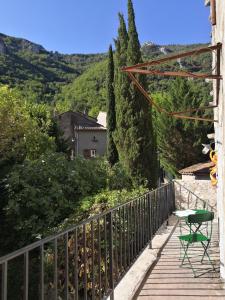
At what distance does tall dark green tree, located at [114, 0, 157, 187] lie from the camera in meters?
17.0

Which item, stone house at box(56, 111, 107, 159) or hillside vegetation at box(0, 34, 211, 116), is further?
hillside vegetation at box(0, 34, 211, 116)

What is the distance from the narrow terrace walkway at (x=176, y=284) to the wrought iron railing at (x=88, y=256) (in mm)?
315

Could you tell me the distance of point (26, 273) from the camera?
187cm

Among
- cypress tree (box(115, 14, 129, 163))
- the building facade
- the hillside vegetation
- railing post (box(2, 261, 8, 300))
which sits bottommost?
railing post (box(2, 261, 8, 300))

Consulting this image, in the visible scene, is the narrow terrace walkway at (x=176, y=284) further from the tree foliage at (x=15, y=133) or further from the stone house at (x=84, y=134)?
the stone house at (x=84, y=134)

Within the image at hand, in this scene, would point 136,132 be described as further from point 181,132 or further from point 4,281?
point 4,281

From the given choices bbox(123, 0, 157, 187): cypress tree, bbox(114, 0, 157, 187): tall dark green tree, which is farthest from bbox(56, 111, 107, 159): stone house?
bbox(123, 0, 157, 187): cypress tree

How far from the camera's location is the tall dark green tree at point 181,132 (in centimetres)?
2656

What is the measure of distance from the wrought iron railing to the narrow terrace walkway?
31 cm

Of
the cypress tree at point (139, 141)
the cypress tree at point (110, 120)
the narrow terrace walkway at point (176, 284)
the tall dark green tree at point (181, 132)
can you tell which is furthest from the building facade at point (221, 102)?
the tall dark green tree at point (181, 132)

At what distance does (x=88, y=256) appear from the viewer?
4398 millimetres

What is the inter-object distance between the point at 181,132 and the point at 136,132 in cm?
1028

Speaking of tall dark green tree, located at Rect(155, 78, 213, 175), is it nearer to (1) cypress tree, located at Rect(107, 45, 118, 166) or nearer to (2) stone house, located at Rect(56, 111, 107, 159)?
(1) cypress tree, located at Rect(107, 45, 118, 166)

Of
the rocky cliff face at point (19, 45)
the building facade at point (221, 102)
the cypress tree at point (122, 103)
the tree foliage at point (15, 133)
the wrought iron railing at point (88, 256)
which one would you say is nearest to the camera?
the wrought iron railing at point (88, 256)
